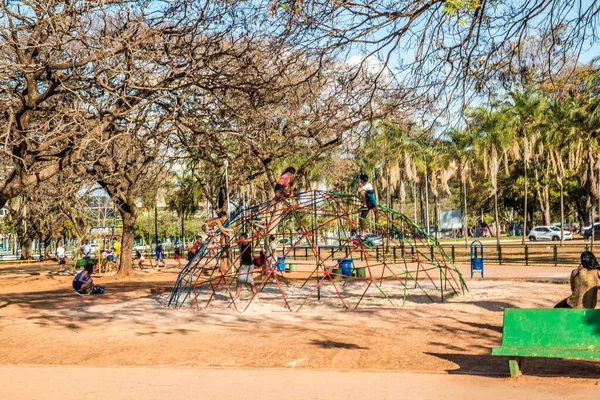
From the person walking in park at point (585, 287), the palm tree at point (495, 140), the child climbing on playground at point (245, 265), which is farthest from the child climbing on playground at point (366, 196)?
the palm tree at point (495, 140)

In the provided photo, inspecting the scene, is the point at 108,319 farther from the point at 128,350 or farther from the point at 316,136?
the point at 316,136

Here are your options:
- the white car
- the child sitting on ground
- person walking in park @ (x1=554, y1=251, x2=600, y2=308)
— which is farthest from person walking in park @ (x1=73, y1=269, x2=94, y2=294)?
the white car

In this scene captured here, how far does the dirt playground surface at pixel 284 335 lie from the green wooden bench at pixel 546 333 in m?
0.33

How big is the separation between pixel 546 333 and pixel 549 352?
1.64 ft

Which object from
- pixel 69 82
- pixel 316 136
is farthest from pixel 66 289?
pixel 69 82

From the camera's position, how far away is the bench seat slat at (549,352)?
304 inches

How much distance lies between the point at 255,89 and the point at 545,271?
51.7 ft

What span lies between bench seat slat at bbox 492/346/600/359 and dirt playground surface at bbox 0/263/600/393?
293 mm

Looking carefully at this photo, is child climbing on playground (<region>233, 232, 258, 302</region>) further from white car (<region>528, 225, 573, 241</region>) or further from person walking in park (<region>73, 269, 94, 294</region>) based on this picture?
white car (<region>528, 225, 573, 241</region>)

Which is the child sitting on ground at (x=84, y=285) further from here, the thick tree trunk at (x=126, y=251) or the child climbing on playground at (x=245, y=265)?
the thick tree trunk at (x=126, y=251)

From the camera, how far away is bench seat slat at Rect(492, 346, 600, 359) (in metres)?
7.71

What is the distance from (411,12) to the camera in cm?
855

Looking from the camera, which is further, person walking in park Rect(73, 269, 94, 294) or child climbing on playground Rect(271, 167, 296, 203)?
person walking in park Rect(73, 269, 94, 294)

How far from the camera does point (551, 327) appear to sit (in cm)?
832
